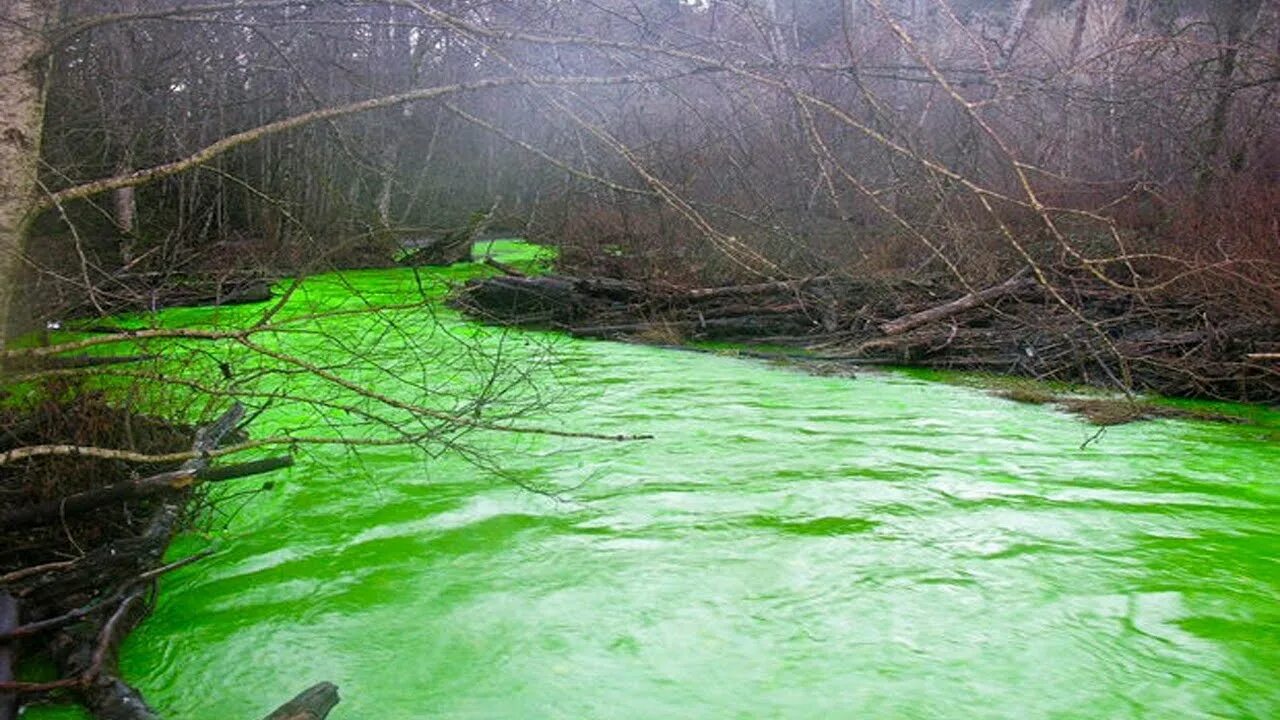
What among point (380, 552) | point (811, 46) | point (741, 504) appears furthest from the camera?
point (741, 504)

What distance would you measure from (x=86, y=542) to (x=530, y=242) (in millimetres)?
6115

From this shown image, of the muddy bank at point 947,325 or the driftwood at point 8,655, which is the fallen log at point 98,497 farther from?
the muddy bank at point 947,325

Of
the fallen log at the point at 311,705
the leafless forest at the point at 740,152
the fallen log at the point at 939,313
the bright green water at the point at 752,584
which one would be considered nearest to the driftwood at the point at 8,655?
the bright green water at the point at 752,584

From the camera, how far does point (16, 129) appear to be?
291 centimetres

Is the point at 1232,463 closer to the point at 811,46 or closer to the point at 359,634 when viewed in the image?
the point at 811,46

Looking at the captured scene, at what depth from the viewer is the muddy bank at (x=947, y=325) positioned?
7.05 metres

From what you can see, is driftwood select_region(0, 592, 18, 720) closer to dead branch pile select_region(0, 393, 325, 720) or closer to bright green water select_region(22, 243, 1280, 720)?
dead branch pile select_region(0, 393, 325, 720)

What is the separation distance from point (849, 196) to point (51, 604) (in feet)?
32.9

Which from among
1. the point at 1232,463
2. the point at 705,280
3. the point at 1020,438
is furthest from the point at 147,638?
the point at 705,280

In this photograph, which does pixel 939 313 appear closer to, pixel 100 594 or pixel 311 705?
pixel 100 594

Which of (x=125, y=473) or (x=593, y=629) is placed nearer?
(x=593, y=629)

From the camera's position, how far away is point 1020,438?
5945 millimetres

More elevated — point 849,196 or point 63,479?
point 849,196

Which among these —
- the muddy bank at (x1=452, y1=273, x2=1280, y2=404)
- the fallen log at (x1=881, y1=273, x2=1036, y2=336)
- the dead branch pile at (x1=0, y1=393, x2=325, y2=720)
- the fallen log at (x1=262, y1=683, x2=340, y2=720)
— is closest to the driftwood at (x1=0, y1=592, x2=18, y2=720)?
the dead branch pile at (x1=0, y1=393, x2=325, y2=720)
